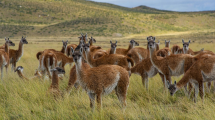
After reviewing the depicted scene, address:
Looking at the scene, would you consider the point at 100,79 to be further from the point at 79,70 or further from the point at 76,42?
the point at 76,42

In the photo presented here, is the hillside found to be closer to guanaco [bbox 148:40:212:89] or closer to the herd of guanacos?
the herd of guanacos

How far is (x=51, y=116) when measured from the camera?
4957 millimetres

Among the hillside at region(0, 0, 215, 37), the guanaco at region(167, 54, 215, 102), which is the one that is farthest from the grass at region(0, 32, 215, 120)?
the hillside at region(0, 0, 215, 37)

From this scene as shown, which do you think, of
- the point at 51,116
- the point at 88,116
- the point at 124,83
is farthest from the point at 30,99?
the point at 124,83

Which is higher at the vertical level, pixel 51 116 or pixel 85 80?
pixel 85 80

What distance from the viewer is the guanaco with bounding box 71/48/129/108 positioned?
4.84 metres

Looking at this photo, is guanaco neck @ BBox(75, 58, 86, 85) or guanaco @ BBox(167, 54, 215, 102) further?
guanaco @ BBox(167, 54, 215, 102)

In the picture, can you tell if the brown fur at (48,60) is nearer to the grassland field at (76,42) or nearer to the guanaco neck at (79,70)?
the grassland field at (76,42)

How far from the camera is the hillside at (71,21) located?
5631cm

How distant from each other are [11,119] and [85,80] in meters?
1.93

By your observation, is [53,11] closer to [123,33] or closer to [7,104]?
[123,33]

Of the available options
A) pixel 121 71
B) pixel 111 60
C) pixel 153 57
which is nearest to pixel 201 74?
pixel 153 57

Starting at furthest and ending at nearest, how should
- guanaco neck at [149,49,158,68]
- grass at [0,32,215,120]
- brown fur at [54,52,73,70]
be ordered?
brown fur at [54,52,73,70] < guanaco neck at [149,49,158,68] < grass at [0,32,215,120]

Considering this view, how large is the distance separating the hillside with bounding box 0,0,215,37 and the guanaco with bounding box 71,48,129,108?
47.4m
